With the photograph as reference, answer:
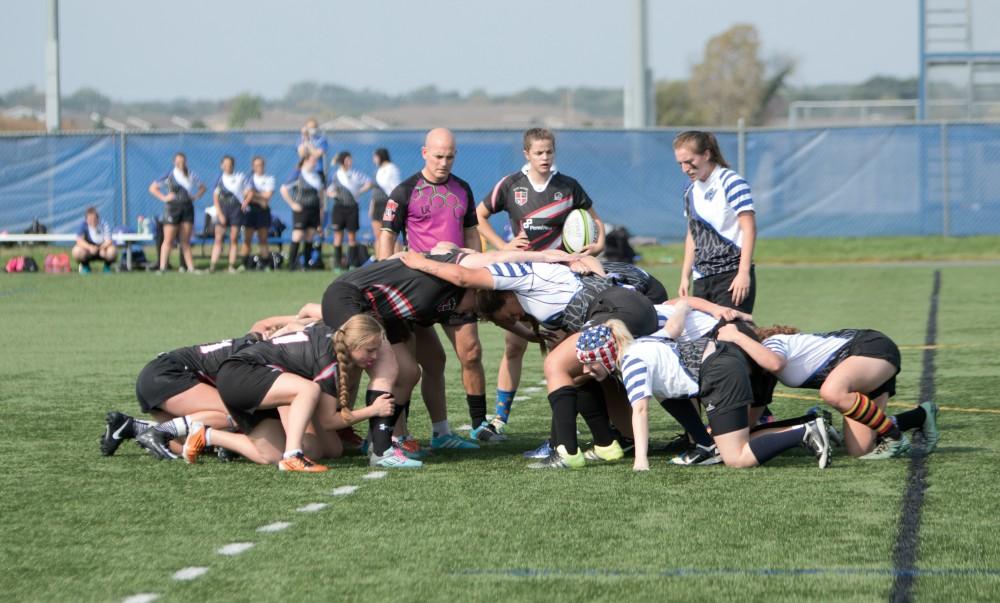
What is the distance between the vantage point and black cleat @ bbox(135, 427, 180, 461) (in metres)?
7.69

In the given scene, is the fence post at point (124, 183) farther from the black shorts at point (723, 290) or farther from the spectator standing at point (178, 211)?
the black shorts at point (723, 290)

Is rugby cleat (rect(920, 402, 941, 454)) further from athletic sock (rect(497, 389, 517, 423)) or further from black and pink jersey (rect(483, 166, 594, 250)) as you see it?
A: black and pink jersey (rect(483, 166, 594, 250))

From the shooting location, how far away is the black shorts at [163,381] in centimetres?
781

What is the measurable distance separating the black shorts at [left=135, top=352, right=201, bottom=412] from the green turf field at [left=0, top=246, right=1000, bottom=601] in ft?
1.12

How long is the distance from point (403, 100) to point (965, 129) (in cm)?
5940

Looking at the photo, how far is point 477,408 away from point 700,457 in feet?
5.67

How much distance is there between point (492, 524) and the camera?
6.06m

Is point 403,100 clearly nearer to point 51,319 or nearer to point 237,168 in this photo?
point 237,168

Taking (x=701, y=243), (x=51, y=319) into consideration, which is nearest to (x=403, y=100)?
(x=51, y=319)

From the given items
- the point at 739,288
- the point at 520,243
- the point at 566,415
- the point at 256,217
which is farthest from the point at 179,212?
the point at 566,415

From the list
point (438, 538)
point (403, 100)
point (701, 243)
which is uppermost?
point (403, 100)

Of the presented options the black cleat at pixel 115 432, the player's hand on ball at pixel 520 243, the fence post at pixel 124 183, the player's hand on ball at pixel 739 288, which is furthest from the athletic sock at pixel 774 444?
the fence post at pixel 124 183

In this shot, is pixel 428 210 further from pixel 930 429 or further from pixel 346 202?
pixel 346 202

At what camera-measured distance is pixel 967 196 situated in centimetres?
2480
